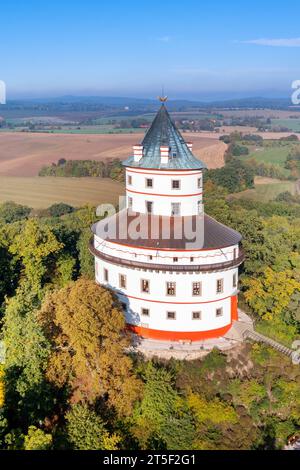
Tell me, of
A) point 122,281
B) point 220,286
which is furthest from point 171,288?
point 122,281

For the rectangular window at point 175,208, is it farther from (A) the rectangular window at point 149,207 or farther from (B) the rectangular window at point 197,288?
(B) the rectangular window at point 197,288

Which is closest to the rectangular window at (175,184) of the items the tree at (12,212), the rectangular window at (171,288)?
the rectangular window at (171,288)

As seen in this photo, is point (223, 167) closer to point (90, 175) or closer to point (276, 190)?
point (276, 190)

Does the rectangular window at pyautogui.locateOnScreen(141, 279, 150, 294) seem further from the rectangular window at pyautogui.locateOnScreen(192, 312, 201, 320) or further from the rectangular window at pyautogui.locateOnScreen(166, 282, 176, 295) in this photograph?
the rectangular window at pyautogui.locateOnScreen(192, 312, 201, 320)

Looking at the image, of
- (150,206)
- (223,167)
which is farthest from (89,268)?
(223,167)

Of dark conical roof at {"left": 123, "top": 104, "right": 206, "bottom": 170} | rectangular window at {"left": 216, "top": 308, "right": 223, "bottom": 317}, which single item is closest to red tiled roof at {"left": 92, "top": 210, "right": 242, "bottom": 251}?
dark conical roof at {"left": 123, "top": 104, "right": 206, "bottom": 170}

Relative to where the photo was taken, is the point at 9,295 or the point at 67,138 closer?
the point at 9,295

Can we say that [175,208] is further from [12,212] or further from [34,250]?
[12,212]
